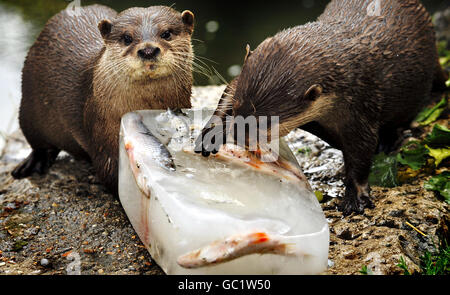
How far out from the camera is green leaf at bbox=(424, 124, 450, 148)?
2846mm

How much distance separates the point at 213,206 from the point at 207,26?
3001mm

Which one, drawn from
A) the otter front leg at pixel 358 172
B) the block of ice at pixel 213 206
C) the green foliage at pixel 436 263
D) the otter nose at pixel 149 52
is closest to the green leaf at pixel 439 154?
the otter front leg at pixel 358 172

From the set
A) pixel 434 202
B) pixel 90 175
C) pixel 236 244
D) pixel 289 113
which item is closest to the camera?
pixel 236 244

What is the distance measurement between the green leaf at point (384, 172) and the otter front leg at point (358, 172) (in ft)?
0.90

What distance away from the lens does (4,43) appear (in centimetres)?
421

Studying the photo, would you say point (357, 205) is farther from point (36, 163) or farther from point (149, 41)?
point (36, 163)

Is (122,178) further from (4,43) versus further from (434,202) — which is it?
(4,43)

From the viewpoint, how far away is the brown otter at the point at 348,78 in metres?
2.17

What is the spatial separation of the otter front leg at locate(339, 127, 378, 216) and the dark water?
3.07 feet

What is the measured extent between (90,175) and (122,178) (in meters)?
0.99

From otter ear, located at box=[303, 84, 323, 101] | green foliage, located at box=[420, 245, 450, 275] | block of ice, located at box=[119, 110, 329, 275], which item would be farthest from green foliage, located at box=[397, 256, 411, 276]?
otter ear, located at box=[303, 84, 323, 101]

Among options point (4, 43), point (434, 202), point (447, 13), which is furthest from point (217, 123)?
point (447, 13)

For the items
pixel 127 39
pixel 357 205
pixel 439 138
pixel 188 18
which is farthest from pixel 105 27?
pixel 439 138

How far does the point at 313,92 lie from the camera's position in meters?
2.16
